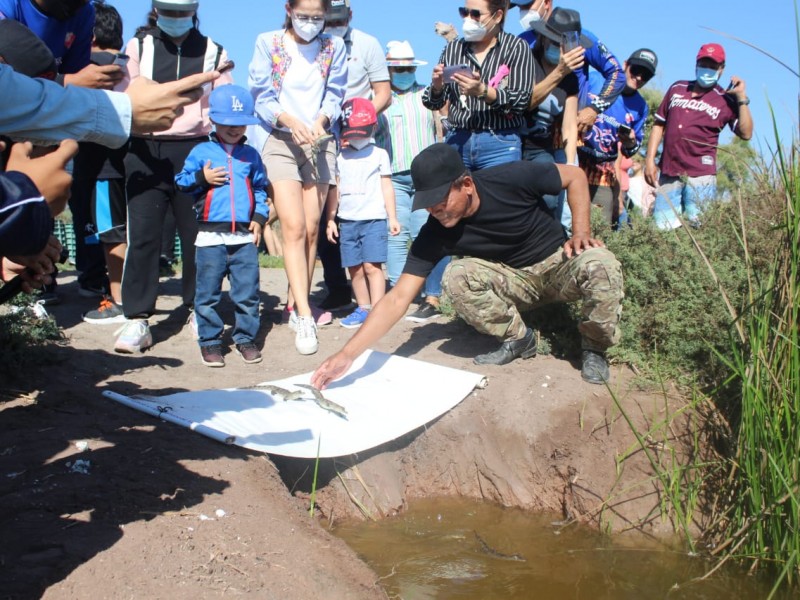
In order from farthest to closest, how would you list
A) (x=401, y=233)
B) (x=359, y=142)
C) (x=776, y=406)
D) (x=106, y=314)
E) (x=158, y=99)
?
(x=401, y=233) < (x=359, y=142) < (x=106, y=314) < (x=776, y=406) < (x=158, y=99)

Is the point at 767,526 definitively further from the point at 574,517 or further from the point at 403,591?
the point at 403,591

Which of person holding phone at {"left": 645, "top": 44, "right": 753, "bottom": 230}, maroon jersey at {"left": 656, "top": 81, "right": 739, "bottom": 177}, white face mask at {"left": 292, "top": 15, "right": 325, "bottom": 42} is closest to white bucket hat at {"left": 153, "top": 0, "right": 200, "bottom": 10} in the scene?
white face mask at {"left": 292, "top": 15, "right": 325, "bottom": 42}

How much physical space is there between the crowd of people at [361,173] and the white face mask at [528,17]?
0.02 meters

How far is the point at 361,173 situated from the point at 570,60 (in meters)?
1.83

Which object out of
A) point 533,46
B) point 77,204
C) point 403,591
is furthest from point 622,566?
point 77,204

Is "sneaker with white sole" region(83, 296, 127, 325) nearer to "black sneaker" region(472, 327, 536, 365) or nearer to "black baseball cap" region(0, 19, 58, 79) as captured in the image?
A: "black sneaker" region(472, 327, 536, 365)

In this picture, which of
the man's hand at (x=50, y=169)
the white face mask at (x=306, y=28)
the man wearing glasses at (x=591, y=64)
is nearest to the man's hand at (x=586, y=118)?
the man wearing glasses at (x=591, y=64)

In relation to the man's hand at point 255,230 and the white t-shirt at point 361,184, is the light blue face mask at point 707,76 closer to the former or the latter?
the white t-shirt at point 361,184

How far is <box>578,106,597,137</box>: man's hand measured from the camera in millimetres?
5875

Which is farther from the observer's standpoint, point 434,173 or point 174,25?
point 174,25

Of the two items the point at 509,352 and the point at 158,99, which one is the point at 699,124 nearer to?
the point at 509,352

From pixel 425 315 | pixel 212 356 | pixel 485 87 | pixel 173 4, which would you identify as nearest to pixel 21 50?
pixel 173 4

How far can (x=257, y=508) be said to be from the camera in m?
3.35

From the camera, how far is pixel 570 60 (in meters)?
5.21
